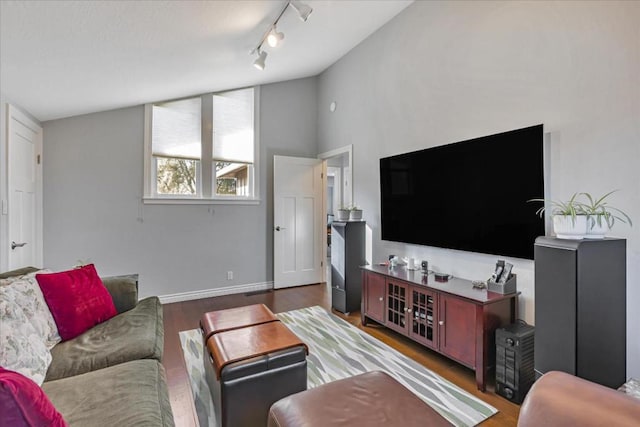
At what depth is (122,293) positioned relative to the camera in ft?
7.57

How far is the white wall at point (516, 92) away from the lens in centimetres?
179

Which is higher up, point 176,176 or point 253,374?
point 176,176

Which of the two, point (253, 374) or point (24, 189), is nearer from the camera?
point (253, 374)

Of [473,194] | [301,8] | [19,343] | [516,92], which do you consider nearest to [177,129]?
[301,8]

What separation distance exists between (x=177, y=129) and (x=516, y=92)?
3.84m

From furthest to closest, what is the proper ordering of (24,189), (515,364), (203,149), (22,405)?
(203,149)
(24,189)
(515,364)
(22,405)


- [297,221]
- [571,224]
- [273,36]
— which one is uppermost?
[273,36]

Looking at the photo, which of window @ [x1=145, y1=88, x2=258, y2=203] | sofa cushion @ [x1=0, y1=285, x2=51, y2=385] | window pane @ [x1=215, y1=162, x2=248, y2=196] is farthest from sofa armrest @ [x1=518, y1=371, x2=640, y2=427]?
window pane @ [x1=215, y1=162, x2=248, y2=196]

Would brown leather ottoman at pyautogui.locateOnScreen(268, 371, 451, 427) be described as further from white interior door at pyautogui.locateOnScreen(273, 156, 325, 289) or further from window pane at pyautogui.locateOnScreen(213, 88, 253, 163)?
window pane at pyautogui.locateOnScreen(213, 88, 253, 163)

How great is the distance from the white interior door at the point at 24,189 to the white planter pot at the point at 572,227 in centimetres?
410

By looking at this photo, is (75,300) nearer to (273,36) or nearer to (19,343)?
(19,343)

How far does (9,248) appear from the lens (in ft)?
8.50

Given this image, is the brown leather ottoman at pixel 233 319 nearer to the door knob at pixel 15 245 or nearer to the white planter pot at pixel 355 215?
the white planter pot at pixel 355 215

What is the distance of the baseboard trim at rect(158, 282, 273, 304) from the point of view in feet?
13.0
